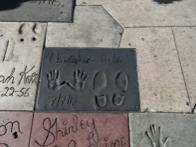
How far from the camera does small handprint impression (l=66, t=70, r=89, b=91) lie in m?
4.01

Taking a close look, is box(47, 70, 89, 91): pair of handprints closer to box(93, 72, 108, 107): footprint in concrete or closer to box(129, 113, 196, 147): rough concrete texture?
box(93, 72, 108, 107): footprint in concrete

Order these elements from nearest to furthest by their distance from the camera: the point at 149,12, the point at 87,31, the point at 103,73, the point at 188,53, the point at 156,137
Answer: the point at 156,137 → the point at 103,73 → the point at 188,53 → the point at 87,31 → the point at 149,12

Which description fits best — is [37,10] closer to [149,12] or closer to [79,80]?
[79,80]

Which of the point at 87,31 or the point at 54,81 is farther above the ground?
the point at 87,31

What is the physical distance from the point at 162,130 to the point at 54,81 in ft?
4.95

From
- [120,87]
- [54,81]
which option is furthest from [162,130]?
[54,81]

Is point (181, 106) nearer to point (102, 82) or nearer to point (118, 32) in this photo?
point (102, 82)

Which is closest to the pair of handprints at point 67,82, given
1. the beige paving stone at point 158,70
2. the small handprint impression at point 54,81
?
the small handprint impression at point 54,81

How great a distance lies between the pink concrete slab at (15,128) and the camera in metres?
3.49

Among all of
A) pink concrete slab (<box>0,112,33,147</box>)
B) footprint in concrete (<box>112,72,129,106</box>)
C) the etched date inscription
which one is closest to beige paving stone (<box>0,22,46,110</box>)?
the etched date inscription

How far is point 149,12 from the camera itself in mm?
5000

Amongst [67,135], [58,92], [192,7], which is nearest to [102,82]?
[58,92]

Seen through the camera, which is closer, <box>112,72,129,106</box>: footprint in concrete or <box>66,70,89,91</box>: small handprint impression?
<box>112,72,129,106</box>: footprint in concrete

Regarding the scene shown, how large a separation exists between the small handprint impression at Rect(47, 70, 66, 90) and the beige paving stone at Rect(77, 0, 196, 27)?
1398 millimetres
